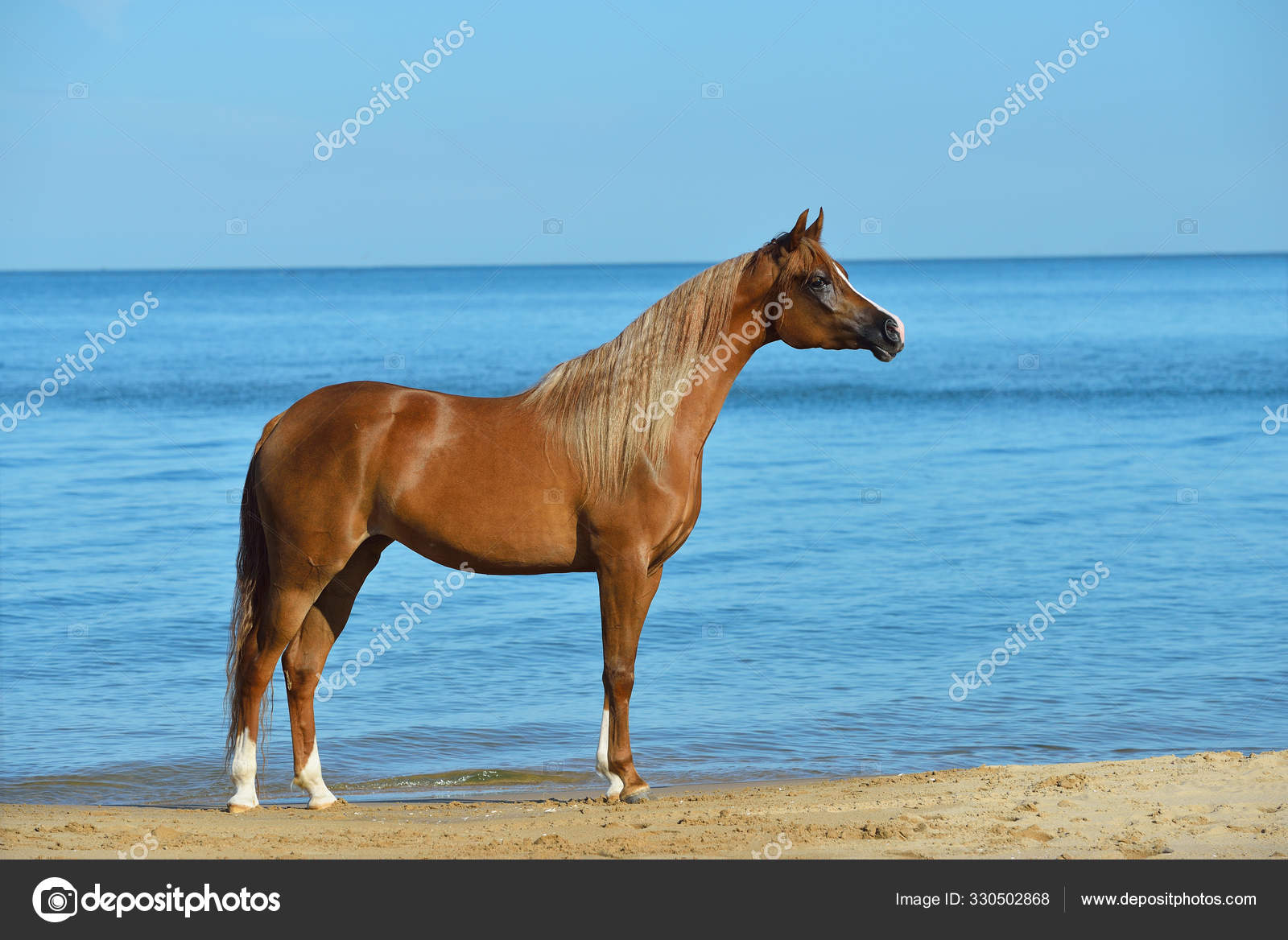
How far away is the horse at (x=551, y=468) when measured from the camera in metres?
5.30

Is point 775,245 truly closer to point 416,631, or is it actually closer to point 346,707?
point 346,707

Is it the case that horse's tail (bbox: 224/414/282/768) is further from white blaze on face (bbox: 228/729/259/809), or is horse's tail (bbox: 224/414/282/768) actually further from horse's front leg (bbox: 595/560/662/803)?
horse's front leg (bbox: 595/560/662/803)

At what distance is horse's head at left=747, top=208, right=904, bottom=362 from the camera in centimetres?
538

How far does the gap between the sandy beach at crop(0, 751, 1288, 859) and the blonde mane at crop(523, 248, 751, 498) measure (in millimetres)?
1498

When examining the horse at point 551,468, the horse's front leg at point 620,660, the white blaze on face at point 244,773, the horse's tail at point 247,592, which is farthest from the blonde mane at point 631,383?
the white blaze on face at point 244,773

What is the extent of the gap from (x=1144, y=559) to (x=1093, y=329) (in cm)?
4117

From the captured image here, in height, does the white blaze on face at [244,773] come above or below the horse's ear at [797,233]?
below

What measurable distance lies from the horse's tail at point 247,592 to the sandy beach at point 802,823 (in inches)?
19.7

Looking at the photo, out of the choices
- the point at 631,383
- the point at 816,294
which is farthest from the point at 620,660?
the point at 816,294
